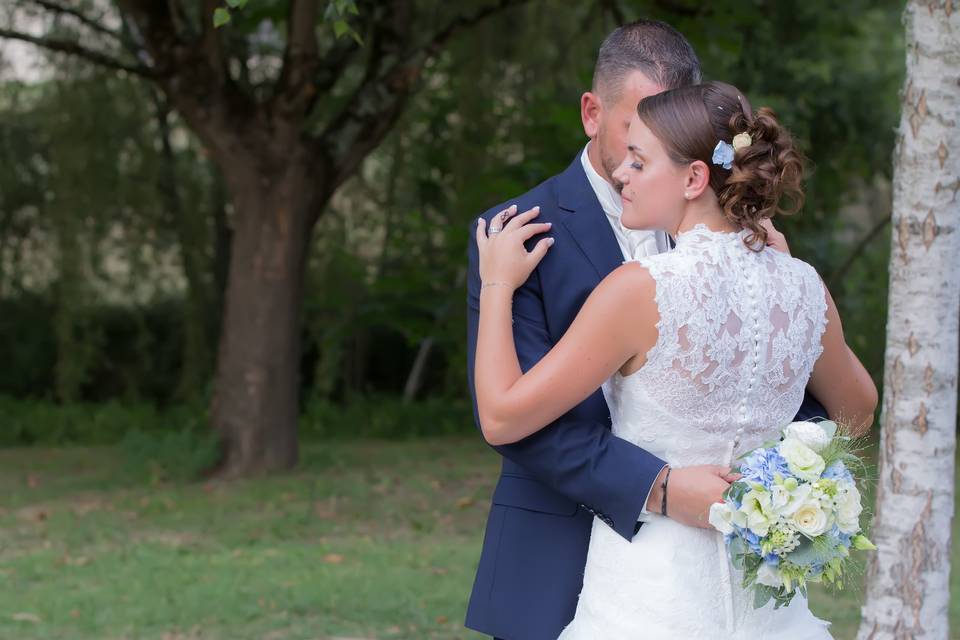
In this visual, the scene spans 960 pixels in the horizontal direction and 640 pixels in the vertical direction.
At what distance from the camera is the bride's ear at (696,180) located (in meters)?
2.53

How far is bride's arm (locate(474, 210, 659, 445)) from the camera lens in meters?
2.45

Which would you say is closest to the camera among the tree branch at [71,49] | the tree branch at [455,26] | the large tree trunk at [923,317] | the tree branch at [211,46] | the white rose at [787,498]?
the white rose at [787,498]

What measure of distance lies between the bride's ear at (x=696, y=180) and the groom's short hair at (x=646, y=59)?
549 millimetres

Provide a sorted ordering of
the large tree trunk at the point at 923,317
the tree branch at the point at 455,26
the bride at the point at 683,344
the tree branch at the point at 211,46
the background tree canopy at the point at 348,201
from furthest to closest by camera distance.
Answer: the background tree canopy at the point at 348,201, the tree branch at the point at 455,26, the tree branch at the point at 211,46, the large tree trunk at the point at 923,317, the bride at the point at 683,344

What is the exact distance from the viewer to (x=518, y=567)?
2801mm

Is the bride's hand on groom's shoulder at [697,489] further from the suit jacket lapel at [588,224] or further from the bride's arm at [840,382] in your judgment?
the suit jacket lapel at [588,224]

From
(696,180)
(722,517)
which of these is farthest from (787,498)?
(696,180)

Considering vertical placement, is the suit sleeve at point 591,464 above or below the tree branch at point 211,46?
below

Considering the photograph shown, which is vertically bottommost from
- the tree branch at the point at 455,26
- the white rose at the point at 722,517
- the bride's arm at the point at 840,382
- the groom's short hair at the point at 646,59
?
the white rose at the point at 722,517

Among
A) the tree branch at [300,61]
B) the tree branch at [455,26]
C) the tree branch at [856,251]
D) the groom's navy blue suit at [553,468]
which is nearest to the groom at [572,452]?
the groom's navy blue suit at [553,468]

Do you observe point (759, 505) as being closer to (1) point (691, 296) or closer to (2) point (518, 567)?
(1) point (691, 296)

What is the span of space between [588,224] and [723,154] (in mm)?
436

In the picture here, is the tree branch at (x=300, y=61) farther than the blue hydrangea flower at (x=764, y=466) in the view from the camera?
Yes

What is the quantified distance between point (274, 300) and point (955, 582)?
5638 millimetres
